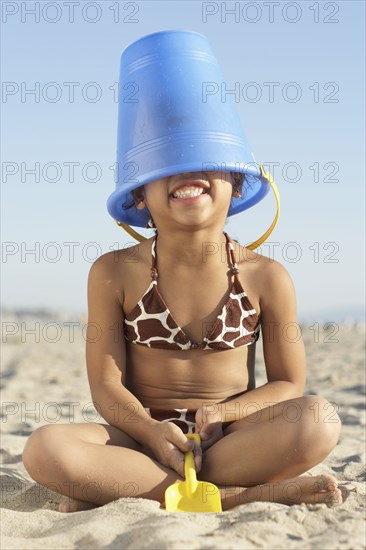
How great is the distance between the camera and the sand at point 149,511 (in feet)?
5.30

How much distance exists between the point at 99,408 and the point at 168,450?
0.31m

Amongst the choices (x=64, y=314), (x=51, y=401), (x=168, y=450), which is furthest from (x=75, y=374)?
(x=64, y=314)

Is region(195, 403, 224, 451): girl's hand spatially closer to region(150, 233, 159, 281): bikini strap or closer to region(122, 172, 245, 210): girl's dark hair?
region(150, 233, 159, 281): bikini strap

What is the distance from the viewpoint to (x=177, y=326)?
7.83 feet

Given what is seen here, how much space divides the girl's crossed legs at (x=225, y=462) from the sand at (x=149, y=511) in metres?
0.11

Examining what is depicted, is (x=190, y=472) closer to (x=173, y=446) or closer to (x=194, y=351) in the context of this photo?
(x=173, y=446)

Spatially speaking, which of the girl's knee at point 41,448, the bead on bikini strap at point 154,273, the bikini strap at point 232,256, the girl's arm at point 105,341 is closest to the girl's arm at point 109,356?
the girl's arm at point 105,341

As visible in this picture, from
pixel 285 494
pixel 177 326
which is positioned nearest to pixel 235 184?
pixel 177 326

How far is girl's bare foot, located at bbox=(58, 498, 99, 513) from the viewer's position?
212 centimetres

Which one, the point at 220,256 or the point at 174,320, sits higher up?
the point at 220,256

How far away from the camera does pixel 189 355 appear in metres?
2.42

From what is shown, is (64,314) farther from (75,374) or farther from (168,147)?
(168,147)

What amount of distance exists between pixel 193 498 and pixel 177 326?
0.52 meters

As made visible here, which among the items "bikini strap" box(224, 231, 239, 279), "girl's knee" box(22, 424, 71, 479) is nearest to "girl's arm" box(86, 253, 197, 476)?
"girl's knee" box(22, 424, 71, 479)
